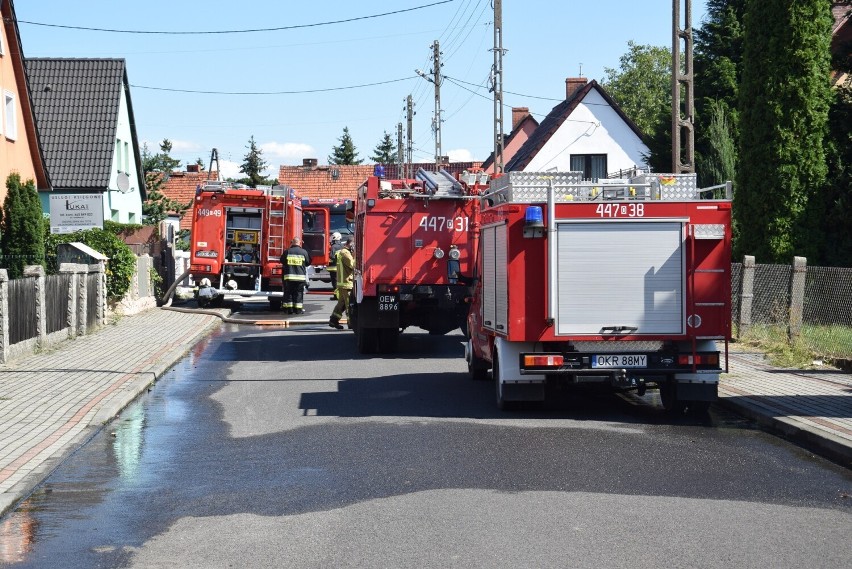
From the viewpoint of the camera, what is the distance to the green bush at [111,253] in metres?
25.2

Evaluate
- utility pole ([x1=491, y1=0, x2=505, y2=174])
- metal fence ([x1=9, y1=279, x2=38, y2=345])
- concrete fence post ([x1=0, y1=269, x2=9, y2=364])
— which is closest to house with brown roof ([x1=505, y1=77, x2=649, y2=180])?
utility pole ([x1=491, y1=0, x2=505, y2=174])

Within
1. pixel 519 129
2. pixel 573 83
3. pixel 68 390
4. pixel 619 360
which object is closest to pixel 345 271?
pixel 68 390

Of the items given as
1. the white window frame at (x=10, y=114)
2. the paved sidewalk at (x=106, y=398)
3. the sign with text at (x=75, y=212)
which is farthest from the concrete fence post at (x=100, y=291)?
the white window frame at (x=10, y=114)

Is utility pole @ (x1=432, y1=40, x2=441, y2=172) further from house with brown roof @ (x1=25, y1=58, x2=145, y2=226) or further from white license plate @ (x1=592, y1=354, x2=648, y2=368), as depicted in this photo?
white license plate @ (x1=592, y1=354, x2=648, y2=368)

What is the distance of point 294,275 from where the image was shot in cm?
2717

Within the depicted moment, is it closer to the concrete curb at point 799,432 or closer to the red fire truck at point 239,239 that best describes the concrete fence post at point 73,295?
the red fire truck at point 239,239

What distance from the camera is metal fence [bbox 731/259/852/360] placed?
15.2m

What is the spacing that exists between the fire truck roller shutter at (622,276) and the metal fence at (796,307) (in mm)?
4569

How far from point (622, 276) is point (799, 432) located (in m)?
2.35

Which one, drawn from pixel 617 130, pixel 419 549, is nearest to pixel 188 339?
pixel 419 549

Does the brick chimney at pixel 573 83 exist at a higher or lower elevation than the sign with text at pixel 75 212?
higher

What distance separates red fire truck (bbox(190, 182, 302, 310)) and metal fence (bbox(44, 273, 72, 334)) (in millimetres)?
10246

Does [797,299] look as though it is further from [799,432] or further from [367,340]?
[799,432]

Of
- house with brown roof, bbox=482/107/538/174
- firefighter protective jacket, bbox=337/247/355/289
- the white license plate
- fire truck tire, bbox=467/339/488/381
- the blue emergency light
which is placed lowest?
fire truck tire, bbox=467/339/488/381
